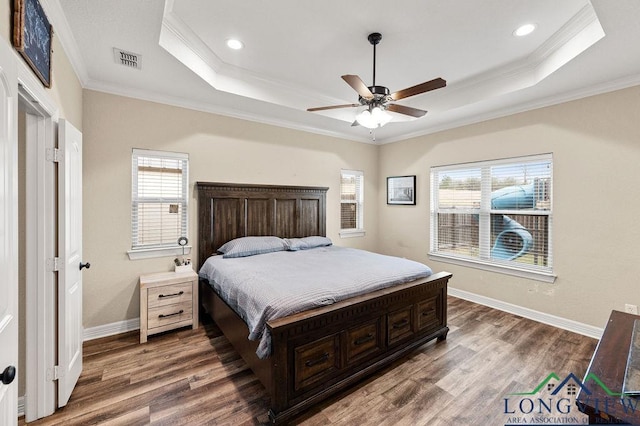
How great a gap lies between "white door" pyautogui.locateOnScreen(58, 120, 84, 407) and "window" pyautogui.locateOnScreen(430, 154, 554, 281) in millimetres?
4586

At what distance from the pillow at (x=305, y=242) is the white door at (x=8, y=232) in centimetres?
302

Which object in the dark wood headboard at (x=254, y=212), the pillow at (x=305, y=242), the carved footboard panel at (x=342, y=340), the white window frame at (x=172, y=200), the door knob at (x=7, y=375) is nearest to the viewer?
the door knob at (x=7, y=375)

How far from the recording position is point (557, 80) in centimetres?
294

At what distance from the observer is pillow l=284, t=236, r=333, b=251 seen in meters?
4.01

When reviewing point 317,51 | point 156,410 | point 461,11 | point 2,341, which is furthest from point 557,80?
point 156,410

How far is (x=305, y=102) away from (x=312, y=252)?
2.07m

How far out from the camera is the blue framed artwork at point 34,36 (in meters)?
1.30

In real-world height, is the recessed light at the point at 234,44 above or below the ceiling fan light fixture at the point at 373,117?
above

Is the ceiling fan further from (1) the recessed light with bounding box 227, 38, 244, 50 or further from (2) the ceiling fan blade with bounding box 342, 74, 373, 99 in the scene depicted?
(1) the recessed light with bounding box 227, 38, 244, 50

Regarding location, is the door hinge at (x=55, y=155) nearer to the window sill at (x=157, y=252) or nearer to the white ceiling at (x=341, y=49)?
the white ceiling at (x=341, y=49)

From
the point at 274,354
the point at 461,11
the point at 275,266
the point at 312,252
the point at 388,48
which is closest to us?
the point at 274,354

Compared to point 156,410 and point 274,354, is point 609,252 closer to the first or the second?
point 274,354

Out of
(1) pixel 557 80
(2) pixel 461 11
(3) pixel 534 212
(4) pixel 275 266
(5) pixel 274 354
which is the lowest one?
(5) pixel 274 354

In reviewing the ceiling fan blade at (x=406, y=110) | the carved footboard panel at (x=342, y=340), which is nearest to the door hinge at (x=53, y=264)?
the carved footboard panel at (x=342, y=340)
